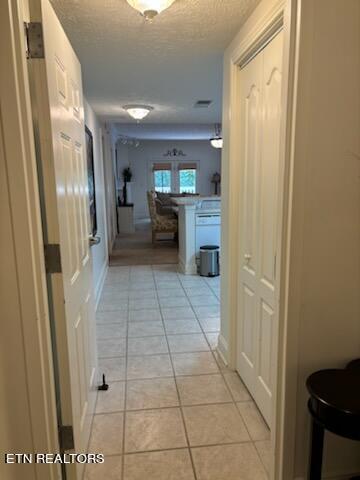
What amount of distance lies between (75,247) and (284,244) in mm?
979

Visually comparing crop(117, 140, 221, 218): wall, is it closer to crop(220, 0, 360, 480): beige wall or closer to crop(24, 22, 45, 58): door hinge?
crop(24, 22, 45, 58): door hinge

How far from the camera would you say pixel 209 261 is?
4941mm

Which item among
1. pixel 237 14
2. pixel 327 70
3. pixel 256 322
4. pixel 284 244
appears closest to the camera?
pixel 327 70

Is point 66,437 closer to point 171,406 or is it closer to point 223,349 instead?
point 171,406

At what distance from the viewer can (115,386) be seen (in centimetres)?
239

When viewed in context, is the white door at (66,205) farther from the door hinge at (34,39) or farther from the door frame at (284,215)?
the door frame at (284,215)

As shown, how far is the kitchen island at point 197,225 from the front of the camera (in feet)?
16.4

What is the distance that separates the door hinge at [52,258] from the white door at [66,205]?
2 cm

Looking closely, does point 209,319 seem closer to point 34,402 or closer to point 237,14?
point 34,402

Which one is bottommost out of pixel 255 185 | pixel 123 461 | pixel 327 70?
pixel 123 461

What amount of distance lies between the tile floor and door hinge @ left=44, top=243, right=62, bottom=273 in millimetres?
1080

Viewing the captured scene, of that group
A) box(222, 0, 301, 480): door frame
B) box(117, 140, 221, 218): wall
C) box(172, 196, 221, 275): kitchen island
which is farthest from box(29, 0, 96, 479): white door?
box(117, 140, 221, 218): wall

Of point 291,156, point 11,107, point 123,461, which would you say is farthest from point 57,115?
point 123,461

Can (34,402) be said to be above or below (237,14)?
below
